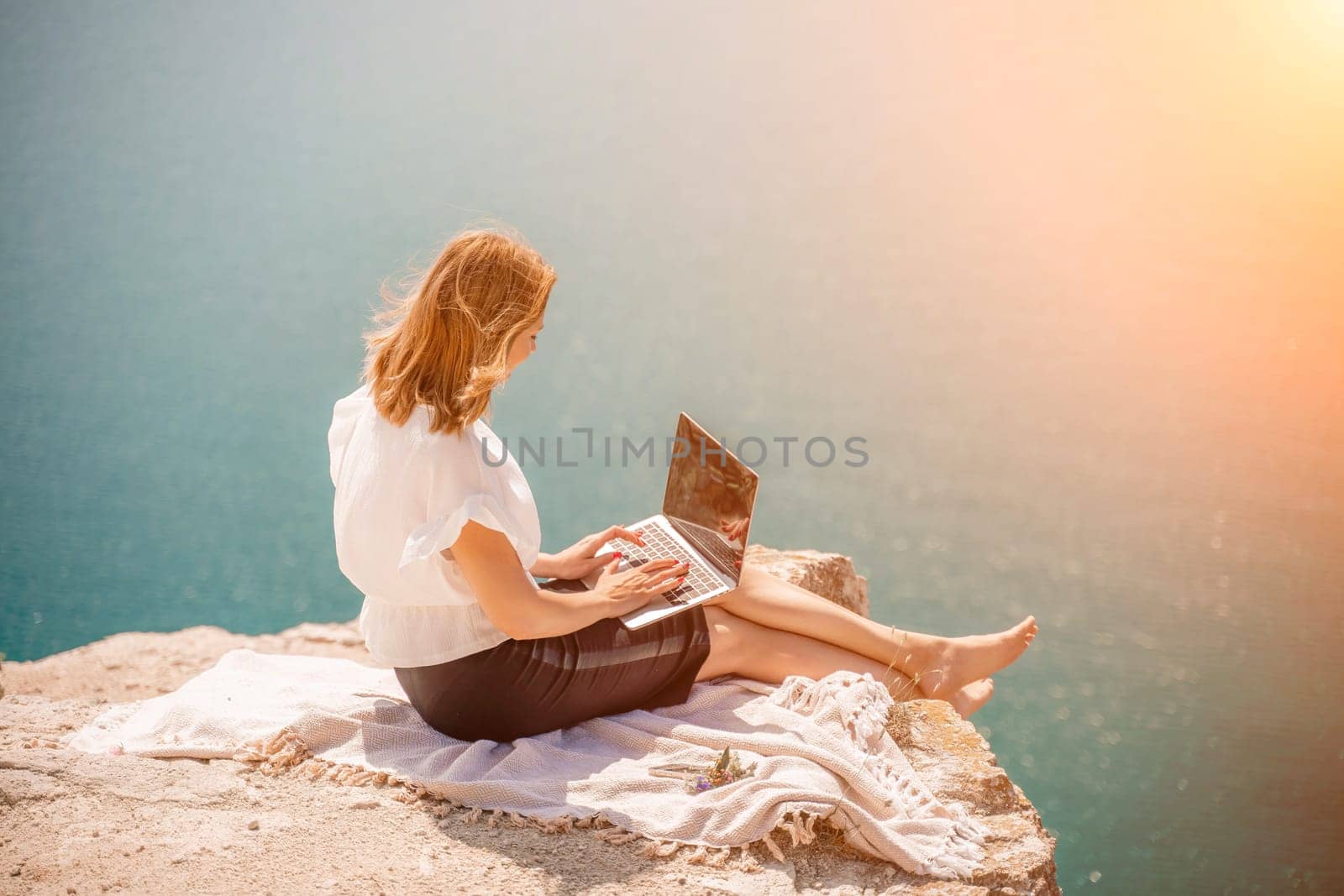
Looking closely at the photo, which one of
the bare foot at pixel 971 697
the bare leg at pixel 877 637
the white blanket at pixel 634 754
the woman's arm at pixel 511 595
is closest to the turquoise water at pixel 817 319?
the bare foot at pixel 971 697

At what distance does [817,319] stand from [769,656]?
3369 millimetres

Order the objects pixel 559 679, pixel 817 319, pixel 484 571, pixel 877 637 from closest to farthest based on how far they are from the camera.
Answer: pixel 484 571
pixel 559 679
pixel 877 637
pixel 817 319

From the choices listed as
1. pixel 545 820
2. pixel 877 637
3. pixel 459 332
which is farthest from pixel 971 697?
pixel 459 332

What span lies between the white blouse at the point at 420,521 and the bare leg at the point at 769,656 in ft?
1.47

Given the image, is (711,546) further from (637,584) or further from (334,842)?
(334,842)

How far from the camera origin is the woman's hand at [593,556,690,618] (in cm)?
184

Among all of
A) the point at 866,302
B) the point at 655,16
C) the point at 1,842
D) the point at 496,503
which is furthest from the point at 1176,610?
the point at 1,842

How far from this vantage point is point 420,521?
1.70 metres

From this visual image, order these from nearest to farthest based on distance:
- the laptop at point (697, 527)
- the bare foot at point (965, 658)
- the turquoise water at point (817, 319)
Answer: the laptop at point (697, 527)
the bare foot at point (965, 658)
the turquoise water at point (817, 319)

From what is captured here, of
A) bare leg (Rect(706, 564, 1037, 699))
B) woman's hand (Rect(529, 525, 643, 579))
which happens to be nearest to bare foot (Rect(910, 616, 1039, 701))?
bare leg (Rect(706, 564, 1037, 699))

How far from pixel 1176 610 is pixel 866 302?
2.04 m

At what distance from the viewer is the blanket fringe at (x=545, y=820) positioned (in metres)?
1.68

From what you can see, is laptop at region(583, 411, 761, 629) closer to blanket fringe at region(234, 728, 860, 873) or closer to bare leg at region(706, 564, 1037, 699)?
bare leg at region(706, 564, 1037, 699)

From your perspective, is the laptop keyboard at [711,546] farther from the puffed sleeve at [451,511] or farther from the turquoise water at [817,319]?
the turquoise water at [817,319]
